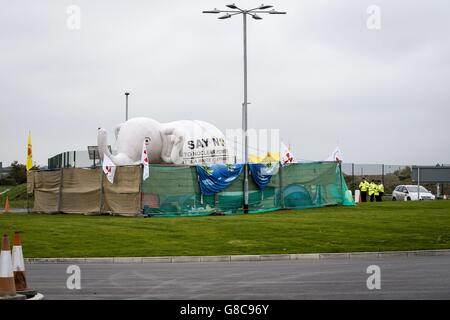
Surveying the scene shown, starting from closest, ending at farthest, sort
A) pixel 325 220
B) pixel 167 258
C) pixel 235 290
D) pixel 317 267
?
1. pixel 235 290
2. pixel 317 267
3. pixel 167 258
4. pixel 325 220

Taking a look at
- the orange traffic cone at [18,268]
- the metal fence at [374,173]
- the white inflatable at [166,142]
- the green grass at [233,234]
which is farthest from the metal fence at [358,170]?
the orange traffic cone at [18,268]

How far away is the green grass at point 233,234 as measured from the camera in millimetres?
20141

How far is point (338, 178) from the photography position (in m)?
35.6

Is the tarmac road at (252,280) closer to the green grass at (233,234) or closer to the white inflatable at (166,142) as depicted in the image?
the green grass at (233,234)

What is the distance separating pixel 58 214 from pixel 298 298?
25.4 metres

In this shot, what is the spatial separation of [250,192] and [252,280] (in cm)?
1985

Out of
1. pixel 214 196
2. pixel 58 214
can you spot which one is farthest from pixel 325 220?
pixel 58 214

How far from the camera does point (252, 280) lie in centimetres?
1389

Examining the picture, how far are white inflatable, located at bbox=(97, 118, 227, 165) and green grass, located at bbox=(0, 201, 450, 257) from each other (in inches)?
485

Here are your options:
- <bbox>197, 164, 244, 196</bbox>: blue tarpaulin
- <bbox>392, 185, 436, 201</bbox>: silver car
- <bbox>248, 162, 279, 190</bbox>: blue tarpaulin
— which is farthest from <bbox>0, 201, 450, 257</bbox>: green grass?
<bbox>392, 185, 436, 201</bbox>: silver car

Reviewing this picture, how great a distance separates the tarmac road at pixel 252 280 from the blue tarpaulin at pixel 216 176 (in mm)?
14382

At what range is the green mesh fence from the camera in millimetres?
31453

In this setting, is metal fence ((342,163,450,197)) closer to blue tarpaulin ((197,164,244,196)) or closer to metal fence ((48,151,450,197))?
metal fence ((48,151,450,197))
